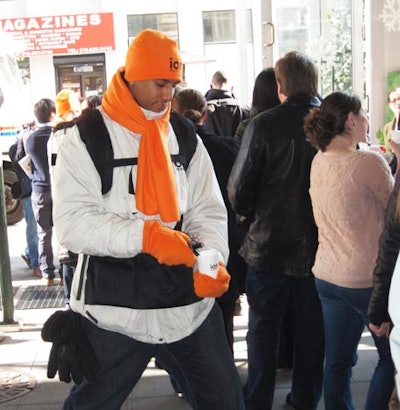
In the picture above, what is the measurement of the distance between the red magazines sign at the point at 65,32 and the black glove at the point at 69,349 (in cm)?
1821

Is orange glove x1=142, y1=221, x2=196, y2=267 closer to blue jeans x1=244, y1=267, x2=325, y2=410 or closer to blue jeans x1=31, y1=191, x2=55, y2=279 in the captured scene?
blue jeans x1=244, y1=267, x2=325, y2=410

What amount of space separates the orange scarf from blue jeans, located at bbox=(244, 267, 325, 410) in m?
1.06

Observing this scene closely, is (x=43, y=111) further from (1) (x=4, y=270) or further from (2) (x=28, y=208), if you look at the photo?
(1) (x=4, y=270)

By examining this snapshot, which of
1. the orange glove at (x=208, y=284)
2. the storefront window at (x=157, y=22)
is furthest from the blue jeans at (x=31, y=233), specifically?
the storefront window at (x=157, y=22)

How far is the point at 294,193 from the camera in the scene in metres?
3.28

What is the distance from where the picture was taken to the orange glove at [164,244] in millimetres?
2371

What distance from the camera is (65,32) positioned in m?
20.0

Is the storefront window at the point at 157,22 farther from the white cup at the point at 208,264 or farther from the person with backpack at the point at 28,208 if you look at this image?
the white cup at the point at 208,264

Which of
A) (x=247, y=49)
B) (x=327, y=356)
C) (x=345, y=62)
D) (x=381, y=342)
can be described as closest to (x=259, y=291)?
(x=327, y=356)

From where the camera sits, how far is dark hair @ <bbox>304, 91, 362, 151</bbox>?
9.70ft

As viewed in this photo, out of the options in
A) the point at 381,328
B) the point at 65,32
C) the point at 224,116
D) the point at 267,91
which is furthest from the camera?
the point at 65,32

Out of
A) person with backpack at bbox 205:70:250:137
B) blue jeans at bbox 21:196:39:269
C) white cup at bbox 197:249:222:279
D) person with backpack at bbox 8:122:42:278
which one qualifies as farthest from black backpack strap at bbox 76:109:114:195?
blue jeans at bbox 21:196:39:269

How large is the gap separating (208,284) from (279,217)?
951 millimetres

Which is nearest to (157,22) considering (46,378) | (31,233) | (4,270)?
(31,233)
